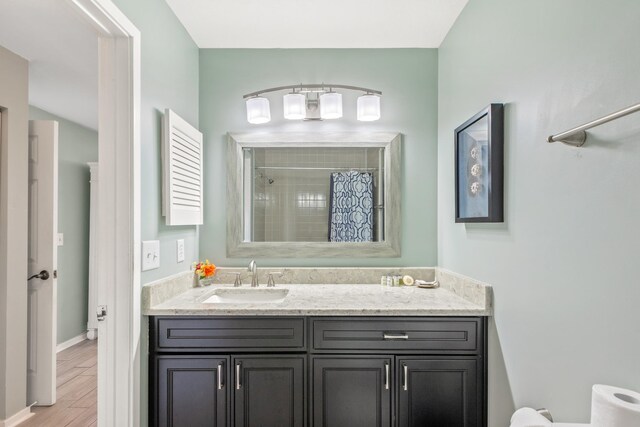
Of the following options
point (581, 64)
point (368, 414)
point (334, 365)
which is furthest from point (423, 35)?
point (368, 414)

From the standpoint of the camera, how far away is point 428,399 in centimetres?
167

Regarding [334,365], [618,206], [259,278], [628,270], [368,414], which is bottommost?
[368,414]

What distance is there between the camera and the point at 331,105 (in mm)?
2213

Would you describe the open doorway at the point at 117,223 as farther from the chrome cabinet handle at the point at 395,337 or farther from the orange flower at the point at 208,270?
the chrome cabinet handle at the point at 395,337

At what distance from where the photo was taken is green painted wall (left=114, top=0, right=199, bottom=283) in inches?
65.6

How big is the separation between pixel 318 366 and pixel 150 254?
93cm

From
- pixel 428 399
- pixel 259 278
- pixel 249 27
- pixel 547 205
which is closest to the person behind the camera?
pixel 547 205

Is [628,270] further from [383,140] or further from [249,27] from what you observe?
[249,27]

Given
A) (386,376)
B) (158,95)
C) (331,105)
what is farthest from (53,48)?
(386,376)

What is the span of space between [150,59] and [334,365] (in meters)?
1.66

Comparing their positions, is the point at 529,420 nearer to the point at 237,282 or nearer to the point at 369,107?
the point at 237,282

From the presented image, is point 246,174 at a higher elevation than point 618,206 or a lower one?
higher

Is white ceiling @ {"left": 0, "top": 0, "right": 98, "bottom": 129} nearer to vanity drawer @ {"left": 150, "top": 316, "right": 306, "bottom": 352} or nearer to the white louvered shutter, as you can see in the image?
the white louvered shutter

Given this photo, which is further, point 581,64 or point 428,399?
point 428,399
